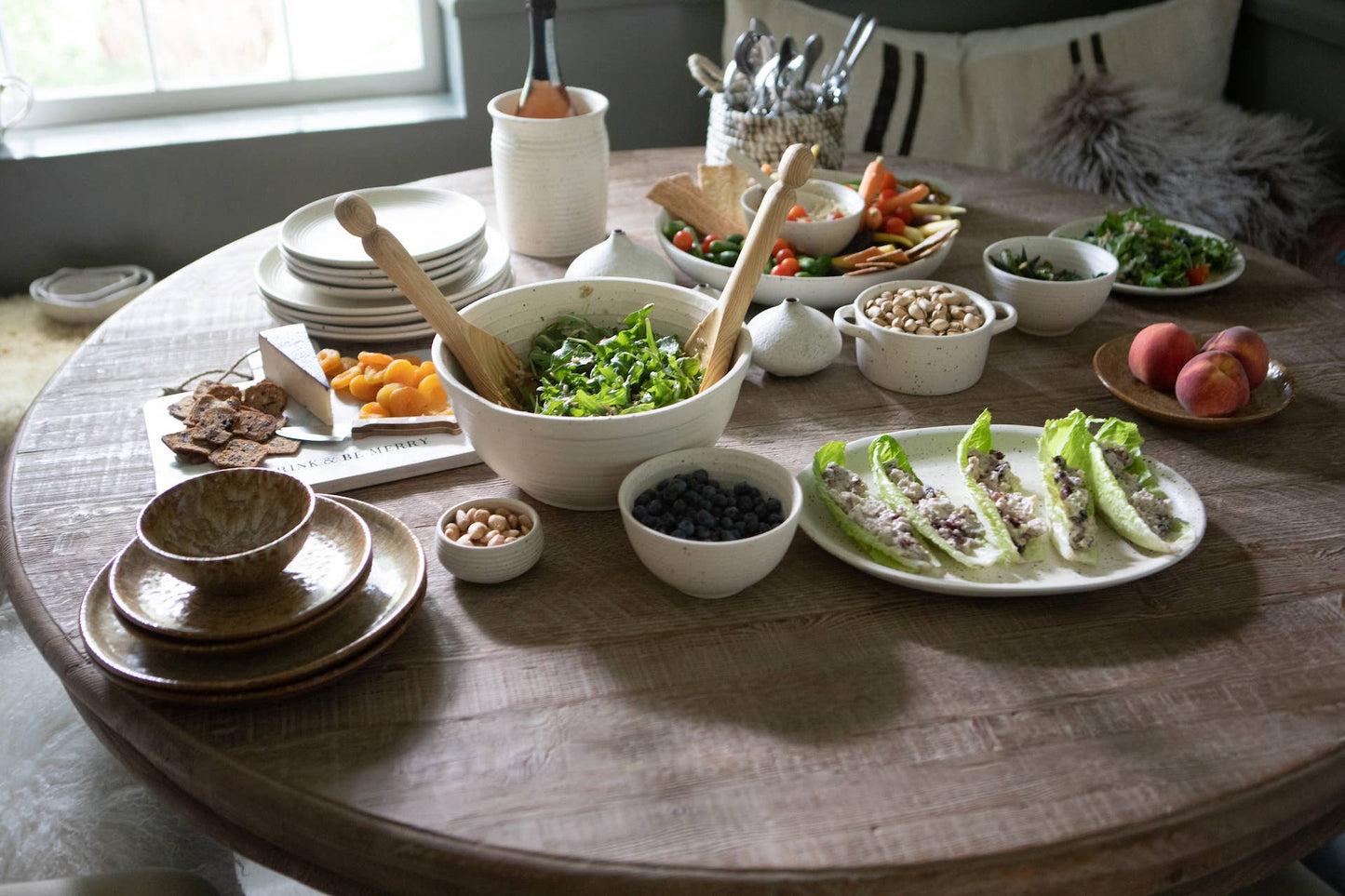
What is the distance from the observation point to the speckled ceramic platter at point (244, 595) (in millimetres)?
918

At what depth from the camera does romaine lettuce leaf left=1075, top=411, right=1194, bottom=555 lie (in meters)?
1.08

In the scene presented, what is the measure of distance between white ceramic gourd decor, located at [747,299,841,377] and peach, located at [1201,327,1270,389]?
477 mm

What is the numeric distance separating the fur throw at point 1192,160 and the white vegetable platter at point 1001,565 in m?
1.47

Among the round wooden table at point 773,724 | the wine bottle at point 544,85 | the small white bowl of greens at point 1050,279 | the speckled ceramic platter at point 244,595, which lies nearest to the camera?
the round wooden table at point 773,724

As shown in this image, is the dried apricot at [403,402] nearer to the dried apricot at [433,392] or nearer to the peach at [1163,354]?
the dried apricot at [433,392]

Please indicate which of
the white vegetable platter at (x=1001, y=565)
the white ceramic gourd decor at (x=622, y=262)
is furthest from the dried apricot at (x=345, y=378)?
the white vegetable platter at (x=1001, y=565)

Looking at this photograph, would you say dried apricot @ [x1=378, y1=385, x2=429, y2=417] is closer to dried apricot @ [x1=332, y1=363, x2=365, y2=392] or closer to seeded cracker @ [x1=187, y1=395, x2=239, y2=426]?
dried apricot @ [x1=332, y1=363, x2=365, y2=392]

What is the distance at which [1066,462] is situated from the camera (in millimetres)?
1165

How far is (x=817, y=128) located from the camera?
1963mm

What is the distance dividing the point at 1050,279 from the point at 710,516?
817 millimetres

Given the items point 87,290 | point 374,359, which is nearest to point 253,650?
point 374,359

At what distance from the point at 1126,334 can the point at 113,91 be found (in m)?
2.69

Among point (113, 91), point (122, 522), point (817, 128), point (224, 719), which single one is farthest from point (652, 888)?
point (113, 91)

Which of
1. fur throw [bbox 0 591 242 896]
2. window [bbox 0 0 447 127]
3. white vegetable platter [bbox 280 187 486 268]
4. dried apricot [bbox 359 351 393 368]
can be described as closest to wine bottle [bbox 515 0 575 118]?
white vegetable platter [bbox 280 187 486 268]
